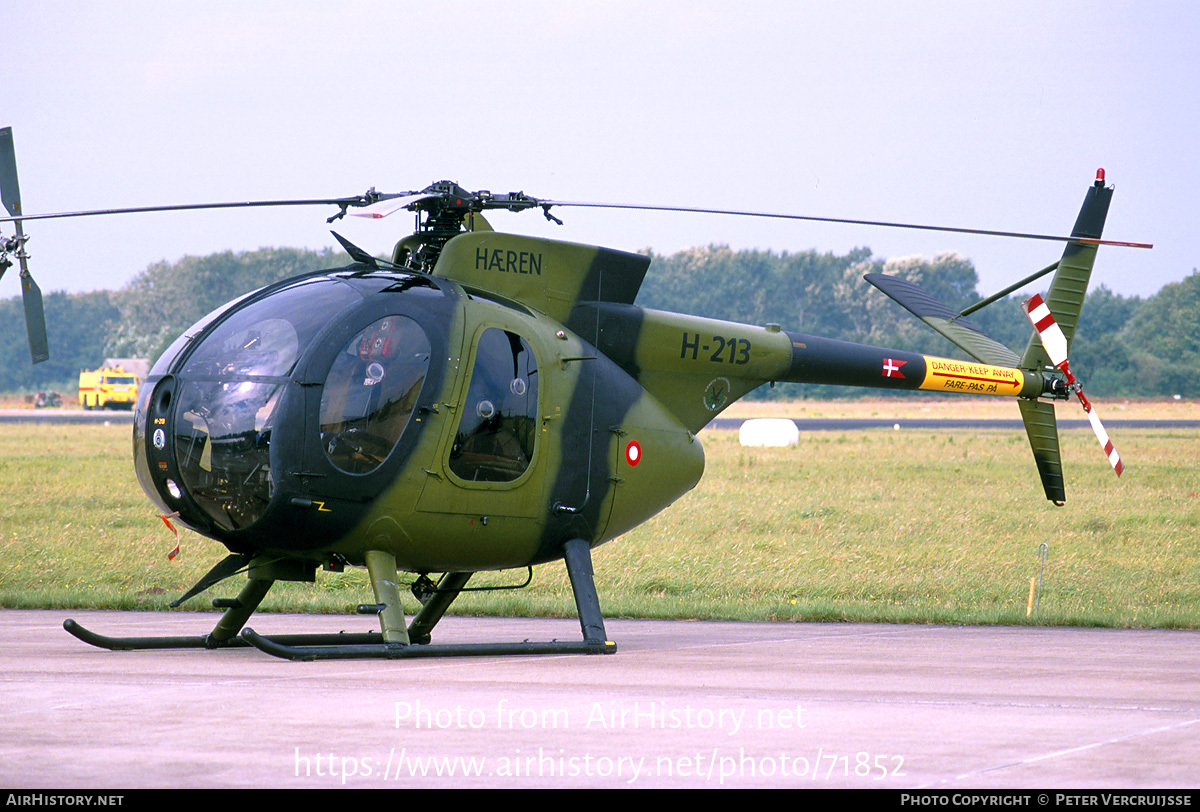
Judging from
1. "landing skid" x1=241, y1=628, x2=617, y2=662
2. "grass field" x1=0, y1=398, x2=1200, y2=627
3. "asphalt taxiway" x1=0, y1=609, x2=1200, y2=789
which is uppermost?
"asphalt taxiway" x1=0, y1=609, x2=1200, y2=789

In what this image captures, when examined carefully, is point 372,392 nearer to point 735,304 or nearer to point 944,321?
point 944,321

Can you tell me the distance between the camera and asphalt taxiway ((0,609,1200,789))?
18.7 ft

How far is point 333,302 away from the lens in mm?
9742

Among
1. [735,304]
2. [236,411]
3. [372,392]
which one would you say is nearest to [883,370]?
[372,392]

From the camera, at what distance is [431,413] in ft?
32.3

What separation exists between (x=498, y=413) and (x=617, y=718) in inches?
144

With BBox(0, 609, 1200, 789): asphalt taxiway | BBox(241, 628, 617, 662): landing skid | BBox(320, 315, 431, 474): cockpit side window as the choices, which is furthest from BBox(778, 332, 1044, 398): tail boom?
BBox(320, 315, 431, 474): cockpit side window

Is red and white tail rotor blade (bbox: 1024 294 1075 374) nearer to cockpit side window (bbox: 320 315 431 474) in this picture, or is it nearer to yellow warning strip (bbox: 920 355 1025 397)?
yellow warning strip (bbox: 920 355 1025 397)

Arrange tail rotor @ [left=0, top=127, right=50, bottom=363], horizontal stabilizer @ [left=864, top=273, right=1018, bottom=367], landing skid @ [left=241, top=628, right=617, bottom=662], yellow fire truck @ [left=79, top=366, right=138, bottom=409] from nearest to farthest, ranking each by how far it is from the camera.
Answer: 1. landing skid @ [left=241, top=628, right=617, bottom=662]
2. tail rotor @ [left=0, top=127, right=50, bottom=363]
3. horizontal stabilizer @ [left=864, top=273, right=1018, bottom=367]
4. yellow fire truck @ [left=79, top=366, right=138, bottom=409]

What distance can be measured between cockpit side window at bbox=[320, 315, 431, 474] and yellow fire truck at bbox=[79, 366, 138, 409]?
255ft

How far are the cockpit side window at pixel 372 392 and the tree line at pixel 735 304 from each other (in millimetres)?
82394

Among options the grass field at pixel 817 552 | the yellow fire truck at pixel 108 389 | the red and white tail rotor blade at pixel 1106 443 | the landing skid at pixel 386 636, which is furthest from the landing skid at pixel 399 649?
the yellow fire truck at pixel 108 389

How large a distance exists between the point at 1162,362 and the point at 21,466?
76.1 m
